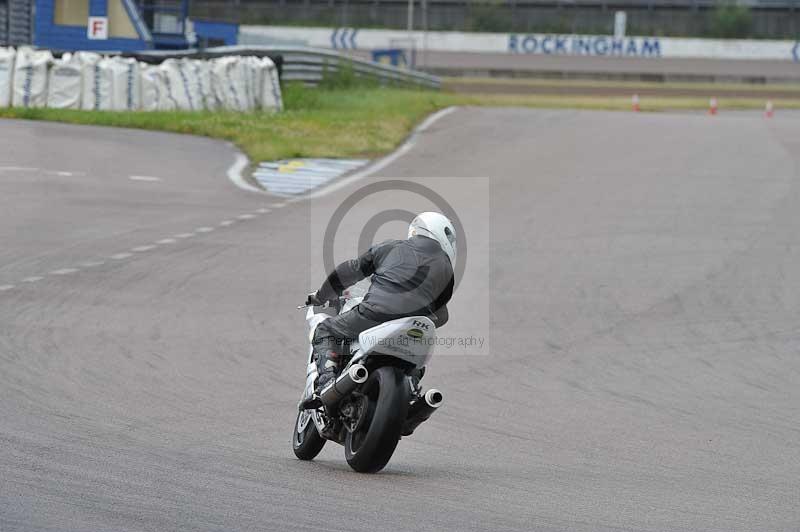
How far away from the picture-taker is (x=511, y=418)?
8.75 metres

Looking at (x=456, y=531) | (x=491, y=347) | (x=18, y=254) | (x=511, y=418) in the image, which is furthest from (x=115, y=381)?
(x=18, y=254)

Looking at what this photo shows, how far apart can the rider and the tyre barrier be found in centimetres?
2306

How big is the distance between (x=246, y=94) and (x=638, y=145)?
31.6 feet

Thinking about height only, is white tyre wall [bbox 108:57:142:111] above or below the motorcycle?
above

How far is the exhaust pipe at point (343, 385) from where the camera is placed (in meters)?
6.58

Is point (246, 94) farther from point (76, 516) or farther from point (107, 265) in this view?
point (76, 516)

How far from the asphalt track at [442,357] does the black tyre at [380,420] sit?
0.41 ft

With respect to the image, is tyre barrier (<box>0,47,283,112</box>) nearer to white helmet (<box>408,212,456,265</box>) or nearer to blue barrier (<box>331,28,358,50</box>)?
white helmet (<box>408,212,456,265</box>)

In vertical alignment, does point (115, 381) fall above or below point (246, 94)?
below

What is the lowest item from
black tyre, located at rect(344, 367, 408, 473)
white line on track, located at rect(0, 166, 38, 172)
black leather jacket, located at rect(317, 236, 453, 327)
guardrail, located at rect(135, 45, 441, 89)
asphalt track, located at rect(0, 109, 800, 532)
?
asphalt track, located at rect(0, 109, 800, 532)

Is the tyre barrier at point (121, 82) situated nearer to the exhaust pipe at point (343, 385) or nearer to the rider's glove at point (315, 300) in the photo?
the rider's glove at point (315, 300)

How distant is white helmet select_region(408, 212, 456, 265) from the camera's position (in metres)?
6.89

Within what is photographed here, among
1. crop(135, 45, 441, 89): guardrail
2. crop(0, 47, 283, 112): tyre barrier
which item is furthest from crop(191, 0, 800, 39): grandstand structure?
crop(0, 47, 283, 112): tyre barrier

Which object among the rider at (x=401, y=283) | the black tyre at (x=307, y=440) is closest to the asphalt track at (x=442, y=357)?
the black tyre at (x=307, y=440)
